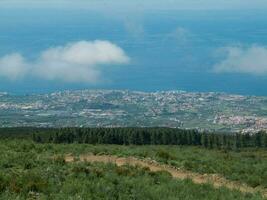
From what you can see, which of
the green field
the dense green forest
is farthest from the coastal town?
the green field

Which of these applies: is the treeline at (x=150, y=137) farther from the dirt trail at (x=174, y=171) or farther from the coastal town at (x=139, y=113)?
the coastal town at (x=139, y=113)

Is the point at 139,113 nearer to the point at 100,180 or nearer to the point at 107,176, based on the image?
the point at 107,176

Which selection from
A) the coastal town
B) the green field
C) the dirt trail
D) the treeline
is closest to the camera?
the green field

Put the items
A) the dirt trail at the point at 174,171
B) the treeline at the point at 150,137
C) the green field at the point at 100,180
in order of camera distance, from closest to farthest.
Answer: the green field at the point at 100,180, the dirt trail at the point at 174,171, the treeline at the point at 150,137

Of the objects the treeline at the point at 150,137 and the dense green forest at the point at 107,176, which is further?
the treeline at the point at 150,137

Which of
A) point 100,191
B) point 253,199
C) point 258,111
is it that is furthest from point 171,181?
point 258,111

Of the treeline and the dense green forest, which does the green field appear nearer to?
the dense green forest

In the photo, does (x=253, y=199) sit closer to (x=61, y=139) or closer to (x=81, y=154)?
(x=81, y=154)

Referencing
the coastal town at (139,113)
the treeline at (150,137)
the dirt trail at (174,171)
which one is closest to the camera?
the dirt trail at (174,171)

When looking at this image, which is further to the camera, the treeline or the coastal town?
the coastal town

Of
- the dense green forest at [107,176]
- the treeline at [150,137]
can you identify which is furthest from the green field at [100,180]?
the treeline at [150,137]
